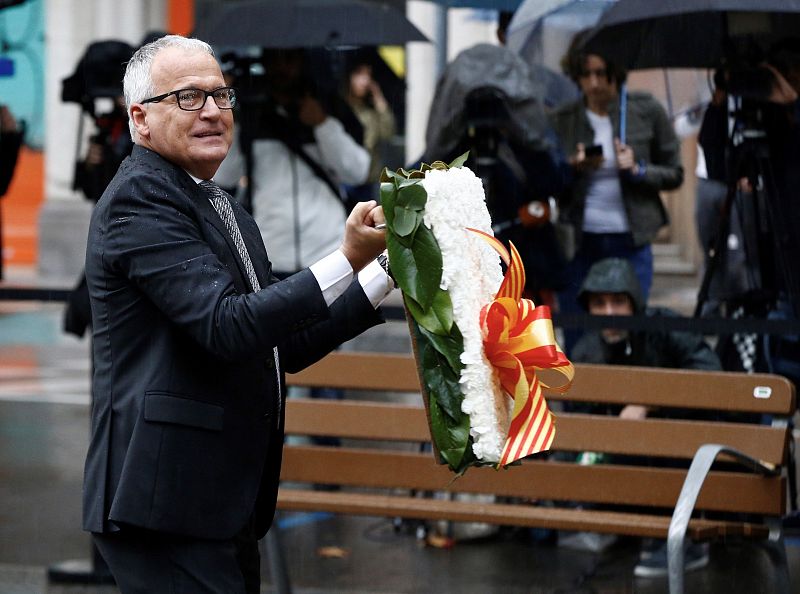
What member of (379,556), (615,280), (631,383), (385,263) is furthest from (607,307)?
(385,263)

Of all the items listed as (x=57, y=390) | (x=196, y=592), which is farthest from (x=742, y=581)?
(x=57, y=390)

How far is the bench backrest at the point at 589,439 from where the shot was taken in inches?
194

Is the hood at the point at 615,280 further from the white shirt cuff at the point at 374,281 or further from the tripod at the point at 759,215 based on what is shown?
the white shirt cuff at the point at 374,281

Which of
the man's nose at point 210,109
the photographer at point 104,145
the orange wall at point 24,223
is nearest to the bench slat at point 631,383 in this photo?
the photographer at point 104,145

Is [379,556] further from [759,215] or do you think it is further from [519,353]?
[519,353]

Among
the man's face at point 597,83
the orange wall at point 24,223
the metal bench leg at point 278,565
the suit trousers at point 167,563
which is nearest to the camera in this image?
the suit trousers at point 167,563

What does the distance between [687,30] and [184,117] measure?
145 inches

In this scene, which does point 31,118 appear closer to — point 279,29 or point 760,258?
point 279,29

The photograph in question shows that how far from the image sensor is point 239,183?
726 centimetres

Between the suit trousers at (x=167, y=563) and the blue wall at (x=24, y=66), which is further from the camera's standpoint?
the blue wall at (x=24, y=66)

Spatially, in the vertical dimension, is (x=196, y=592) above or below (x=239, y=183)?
below

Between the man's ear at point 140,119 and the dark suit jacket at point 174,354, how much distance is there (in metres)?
0.04

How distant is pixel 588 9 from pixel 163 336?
4021mm

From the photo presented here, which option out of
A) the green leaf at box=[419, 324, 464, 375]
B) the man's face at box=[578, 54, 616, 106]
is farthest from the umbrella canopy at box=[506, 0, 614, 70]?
the green leaf at box=[419, 324, 464, 375]
